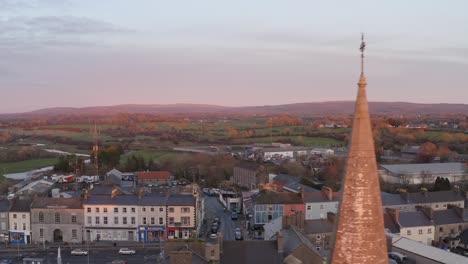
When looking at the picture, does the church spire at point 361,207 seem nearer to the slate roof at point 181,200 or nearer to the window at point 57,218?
the slate roof at point 181,200

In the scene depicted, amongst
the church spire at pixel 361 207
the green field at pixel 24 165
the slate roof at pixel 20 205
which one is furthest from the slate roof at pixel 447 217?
the green field at pixel 24 165

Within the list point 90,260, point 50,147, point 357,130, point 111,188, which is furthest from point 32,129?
point 357,130

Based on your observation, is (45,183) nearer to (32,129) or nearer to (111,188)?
(111,188)

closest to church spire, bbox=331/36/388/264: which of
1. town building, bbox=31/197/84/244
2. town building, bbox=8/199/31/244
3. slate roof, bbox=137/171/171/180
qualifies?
town building, bbox=31/197/84/244

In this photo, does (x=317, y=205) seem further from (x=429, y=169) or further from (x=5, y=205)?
(x=429, y=169)

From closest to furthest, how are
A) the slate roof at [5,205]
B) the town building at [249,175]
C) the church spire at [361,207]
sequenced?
the church spire at [361,207] < the slate roof at [5,205] < the town building at [249,175]

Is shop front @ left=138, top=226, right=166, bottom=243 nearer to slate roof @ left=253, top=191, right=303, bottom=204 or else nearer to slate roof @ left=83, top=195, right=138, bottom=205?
slate roof @ left=83, top=195, right=138, bottom=205

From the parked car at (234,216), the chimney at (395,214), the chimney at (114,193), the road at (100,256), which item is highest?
the chimney at (114,193)

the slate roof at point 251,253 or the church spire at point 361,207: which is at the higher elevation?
the church spire at point 361,207
